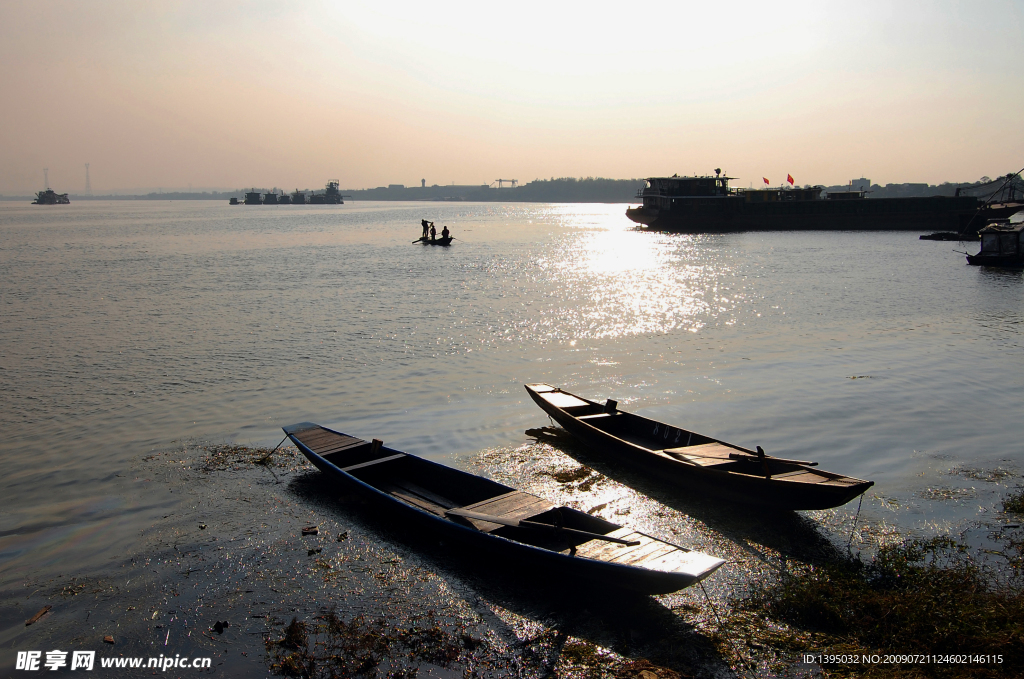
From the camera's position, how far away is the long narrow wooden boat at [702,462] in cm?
880

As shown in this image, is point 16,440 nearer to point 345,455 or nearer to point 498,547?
point 345,455

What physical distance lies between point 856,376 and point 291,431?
47.6 ft

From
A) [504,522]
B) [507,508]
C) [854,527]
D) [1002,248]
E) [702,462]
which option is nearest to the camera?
[504,522]

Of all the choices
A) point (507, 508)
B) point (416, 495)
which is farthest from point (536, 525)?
point (416, 495)

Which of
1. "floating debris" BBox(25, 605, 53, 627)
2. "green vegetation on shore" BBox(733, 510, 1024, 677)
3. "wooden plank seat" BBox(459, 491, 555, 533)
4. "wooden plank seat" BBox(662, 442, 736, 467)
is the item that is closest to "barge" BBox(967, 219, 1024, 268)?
"green vegetation on shore" BBox(733, 510, 1024, 677)

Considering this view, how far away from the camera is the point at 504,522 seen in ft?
27.0

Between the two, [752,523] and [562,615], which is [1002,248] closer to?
[752,523]

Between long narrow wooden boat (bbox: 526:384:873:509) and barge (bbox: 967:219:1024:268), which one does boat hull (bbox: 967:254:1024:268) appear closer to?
barge (bbox: 967:219:1024:268)

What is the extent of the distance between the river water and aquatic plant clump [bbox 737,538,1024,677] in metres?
1.49

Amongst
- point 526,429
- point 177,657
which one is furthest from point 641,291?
point 177,657

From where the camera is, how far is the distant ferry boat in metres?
79.6

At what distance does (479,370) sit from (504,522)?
10.4 metres

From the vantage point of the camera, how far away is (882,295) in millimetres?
31938

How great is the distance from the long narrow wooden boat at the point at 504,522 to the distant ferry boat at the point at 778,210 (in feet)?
253
